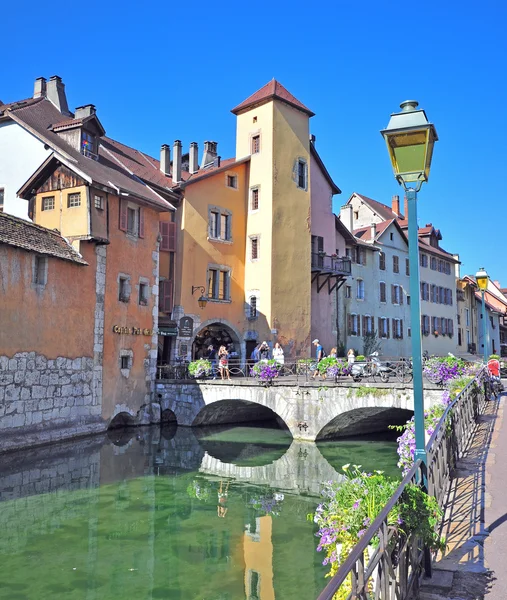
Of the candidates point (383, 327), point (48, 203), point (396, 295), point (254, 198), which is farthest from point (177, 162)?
point (396, 295)

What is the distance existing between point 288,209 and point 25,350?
1505 cm

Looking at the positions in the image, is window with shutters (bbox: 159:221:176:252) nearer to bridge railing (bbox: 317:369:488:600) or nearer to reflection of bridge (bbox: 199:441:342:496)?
reflection of bridge (bbox: 199:441:342:496)

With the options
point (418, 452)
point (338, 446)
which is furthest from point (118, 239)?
point (418, 452)

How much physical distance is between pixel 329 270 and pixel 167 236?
376 inches

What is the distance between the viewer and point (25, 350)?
1759 cm

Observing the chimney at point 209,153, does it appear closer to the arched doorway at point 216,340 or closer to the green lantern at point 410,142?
the arched doorway at point 216,340

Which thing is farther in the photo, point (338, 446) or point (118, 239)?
point (118, 239)

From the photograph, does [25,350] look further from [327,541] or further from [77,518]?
[327,541]

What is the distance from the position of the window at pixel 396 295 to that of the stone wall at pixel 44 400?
2408 cm

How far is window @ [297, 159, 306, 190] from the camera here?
29031mm

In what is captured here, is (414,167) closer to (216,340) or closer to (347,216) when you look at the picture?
(216,340)

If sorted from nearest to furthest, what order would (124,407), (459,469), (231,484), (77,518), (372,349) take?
1. (459,469)
2. (77,518)
3. (231,484)
4. (124,407)
5. (372,349)

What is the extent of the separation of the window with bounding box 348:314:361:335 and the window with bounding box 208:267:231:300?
33.6 ft

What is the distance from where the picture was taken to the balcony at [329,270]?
3036cm
